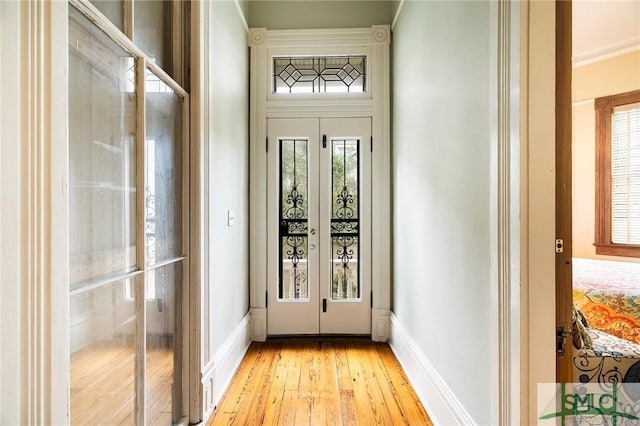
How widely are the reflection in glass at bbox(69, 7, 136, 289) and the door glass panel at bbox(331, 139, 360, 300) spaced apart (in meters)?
2.06

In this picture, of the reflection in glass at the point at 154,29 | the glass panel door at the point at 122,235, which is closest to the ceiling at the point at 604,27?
the reflection in glass at the point at 154,29

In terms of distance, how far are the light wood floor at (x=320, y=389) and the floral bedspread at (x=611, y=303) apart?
132 cm

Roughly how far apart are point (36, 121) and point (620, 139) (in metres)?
5.04

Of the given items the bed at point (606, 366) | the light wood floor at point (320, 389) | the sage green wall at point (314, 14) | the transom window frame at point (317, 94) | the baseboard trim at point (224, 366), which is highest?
the sage green wall at point (314, 14)

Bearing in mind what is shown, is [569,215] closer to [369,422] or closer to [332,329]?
[369,422]

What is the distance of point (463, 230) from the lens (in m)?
1.51

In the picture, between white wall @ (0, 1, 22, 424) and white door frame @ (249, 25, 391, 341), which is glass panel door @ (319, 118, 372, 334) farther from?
white wall @ (0, 1, 22, 424)

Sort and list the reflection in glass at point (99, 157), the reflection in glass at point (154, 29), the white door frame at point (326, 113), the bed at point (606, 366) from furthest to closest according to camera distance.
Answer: the white door frame at point (326, 113)
the bed at point (606, 366)
the reflection in glass at point (154, 29)
the reflection in glass at point (99, 157)

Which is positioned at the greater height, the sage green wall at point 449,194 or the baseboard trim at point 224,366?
the sage green wall at point 449,194

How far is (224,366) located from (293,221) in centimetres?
140

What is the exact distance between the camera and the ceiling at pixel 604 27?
304 centimetres

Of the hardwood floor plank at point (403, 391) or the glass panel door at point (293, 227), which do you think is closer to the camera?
the hardwood floor plank at point (403, 391)

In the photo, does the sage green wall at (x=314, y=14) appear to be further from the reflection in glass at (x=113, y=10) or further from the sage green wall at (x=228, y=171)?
the reflection in glass at (x=113, y=10)

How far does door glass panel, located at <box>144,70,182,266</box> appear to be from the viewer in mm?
1339
